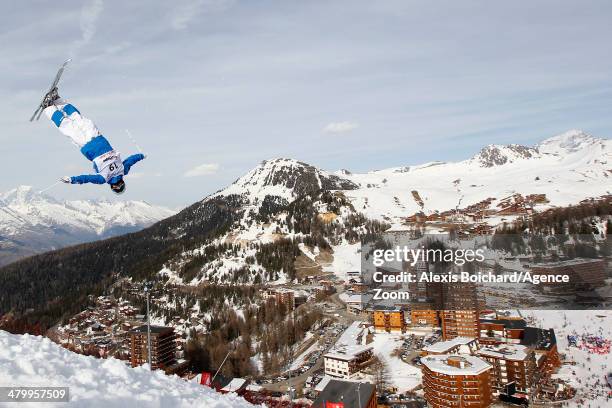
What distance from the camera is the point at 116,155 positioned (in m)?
15.8

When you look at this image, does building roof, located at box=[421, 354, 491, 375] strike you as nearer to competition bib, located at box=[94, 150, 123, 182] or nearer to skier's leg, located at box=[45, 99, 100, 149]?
competition bib, located at box=[94, 150, 123, 182]

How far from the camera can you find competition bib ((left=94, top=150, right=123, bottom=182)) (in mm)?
15289

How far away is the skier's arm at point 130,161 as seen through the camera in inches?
666

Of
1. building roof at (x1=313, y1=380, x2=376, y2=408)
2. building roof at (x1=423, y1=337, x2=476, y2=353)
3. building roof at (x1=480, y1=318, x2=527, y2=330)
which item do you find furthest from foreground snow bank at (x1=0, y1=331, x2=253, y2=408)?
building roof at (x1=480, y1=318, x2=527, y2=330)

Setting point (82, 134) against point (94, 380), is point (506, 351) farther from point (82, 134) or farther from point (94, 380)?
point (82, 134)

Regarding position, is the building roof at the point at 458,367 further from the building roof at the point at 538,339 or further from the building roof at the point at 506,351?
the building roof at the point at 538,339

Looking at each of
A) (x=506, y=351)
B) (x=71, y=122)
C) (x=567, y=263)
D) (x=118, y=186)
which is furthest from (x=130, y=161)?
(x=567, y=263)

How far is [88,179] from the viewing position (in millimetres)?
15133

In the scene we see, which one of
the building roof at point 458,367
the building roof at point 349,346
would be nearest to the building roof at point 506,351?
Answer: the building roof at point 458,367

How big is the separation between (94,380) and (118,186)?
7.01 m

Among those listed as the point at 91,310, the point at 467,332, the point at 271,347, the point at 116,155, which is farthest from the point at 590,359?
the point at 91,310

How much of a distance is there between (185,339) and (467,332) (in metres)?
60.6

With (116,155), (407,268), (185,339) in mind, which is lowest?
(185,339)

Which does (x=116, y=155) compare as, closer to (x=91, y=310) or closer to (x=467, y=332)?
(x=467, y=332)
